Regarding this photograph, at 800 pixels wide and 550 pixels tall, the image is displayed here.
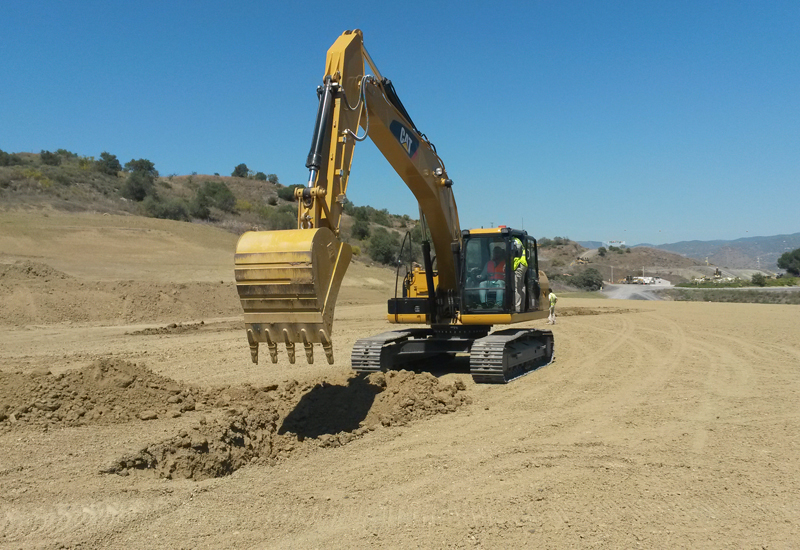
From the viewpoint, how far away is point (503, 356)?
33.8 ft

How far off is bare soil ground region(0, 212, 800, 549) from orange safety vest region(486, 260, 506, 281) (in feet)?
5.68

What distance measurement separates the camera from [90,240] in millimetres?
30719

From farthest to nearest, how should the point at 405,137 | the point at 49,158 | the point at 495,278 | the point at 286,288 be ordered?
the point at 49,158 < the point at 495,278 < the point at 405,137 < the point at 286,288

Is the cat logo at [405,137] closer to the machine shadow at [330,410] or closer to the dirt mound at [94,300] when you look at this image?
the machine shadow at [330,410]

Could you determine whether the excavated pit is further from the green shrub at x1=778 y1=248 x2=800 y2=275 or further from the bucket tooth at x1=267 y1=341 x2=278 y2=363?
the green shrub at x1=778 y1=248 x2=800 y2=275

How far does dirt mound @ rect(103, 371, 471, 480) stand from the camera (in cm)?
609

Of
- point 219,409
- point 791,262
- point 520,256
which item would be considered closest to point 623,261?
point 791,262

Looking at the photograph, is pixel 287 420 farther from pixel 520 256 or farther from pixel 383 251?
pixel 383 251

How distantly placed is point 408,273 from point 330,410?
5047mm

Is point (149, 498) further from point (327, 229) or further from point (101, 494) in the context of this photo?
point (327, 229)

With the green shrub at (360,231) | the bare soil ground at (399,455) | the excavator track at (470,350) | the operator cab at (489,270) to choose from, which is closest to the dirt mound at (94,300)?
the bare soil ground at (399,455)

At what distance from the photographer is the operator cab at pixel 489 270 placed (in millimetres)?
11148

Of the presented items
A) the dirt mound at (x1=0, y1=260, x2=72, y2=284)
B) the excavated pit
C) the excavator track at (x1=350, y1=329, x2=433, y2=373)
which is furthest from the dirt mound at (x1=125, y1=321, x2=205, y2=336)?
the excavated pit

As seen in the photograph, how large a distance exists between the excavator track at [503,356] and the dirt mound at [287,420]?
0.68 m
